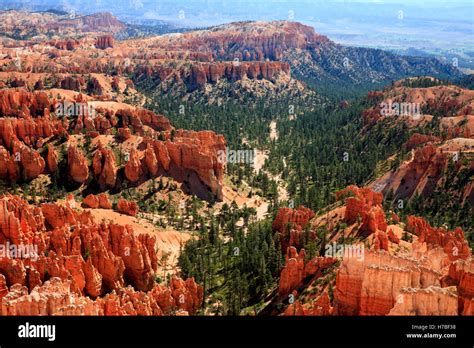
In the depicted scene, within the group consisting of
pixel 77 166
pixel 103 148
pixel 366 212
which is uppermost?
pixel 366 212

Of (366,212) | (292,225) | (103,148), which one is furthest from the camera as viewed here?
(103,148)

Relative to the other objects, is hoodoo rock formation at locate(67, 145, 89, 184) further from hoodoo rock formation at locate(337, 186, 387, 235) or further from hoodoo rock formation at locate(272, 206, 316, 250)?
hoodoo rock formation at locate(337, 186, 387, 235)

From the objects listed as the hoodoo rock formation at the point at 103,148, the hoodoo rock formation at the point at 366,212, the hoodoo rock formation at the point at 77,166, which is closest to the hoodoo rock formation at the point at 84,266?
the hoodoo rock formation at the point at 366,212

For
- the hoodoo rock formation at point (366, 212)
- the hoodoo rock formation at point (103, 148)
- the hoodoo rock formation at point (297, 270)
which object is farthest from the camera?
the hoodoo rock formation at point (103, 148)

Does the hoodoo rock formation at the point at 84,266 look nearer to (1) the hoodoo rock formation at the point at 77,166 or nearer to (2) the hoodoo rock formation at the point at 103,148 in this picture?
(1) the hoodoo rock formation at the point at 77,166

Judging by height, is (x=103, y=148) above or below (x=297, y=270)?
above

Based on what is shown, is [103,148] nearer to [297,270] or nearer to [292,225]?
[292,225]

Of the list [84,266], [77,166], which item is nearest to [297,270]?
[84,266]

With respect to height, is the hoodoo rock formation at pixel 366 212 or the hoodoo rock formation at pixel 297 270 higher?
the hoodoo rock formation at pixel 366 212

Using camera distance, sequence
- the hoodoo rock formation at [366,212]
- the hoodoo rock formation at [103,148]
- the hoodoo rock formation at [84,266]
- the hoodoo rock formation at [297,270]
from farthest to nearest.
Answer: the hoodoo rock formation at [103,148]
the hoodoo rock formation at [366,212]
the hoodoo rock formation at [297,270]
the hoodoo rock formation at [84,266]

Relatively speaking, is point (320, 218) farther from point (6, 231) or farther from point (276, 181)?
point (276, 181)

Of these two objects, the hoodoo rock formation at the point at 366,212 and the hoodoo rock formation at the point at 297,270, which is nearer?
the hoodoo rock formation at the point at 297,270

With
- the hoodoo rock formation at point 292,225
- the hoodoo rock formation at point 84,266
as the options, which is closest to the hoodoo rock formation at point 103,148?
the hoodoo rock formation at point 84,266
